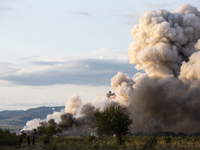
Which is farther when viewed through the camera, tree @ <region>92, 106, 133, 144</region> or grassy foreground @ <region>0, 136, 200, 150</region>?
tree @ <region>92, 106, 133, 144</region>

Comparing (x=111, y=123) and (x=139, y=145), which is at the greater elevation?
(x=111, y=123)

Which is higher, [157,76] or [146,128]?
[157,76]

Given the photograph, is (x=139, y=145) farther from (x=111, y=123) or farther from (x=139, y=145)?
(x=111, y=123)

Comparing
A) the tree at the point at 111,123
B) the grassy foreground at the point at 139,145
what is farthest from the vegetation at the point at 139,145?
the tree at the point at 111,123

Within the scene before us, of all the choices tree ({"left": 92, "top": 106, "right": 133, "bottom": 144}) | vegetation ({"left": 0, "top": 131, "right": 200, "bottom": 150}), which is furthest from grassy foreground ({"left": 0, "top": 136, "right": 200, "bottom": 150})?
tree ({"left": 92, "top": 106, "right": 133, "bottom": 144})

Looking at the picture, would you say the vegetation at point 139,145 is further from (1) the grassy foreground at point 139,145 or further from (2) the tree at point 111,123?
(2) the tree at point 111,123

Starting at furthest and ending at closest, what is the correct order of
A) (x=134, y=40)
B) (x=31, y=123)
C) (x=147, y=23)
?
(x=31, y=123)
(x=134, y=40)
(x=147, y=23)

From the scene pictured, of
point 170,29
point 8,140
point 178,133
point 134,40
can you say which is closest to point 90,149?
point 8,140

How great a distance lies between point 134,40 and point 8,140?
58.4 m

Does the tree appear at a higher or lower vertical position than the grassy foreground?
higher

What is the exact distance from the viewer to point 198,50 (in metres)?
85.1

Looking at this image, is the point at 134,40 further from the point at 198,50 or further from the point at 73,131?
the point at 73,131

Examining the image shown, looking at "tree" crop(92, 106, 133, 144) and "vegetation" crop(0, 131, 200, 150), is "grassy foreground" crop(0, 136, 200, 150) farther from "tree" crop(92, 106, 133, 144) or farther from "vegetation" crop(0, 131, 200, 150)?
"tree" crop(92, 106, 133, 144)

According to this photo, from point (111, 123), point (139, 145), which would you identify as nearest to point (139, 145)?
point (139, 145)
